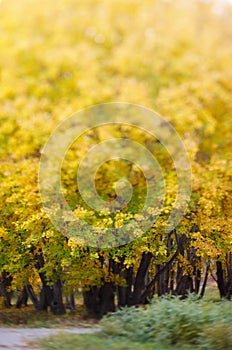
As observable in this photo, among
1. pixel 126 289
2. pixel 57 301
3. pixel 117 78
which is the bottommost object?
pixel 57 301

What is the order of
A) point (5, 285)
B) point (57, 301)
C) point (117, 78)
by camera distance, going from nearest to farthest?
point (117, 78)
point (57, 301)
point (5, 285)

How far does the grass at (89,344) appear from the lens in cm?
1031

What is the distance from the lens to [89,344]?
10781 mm

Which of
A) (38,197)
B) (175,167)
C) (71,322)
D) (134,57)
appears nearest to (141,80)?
(134,57)

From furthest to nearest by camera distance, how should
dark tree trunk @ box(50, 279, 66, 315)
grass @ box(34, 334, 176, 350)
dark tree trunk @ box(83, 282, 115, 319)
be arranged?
dark tree trunk @ box(50, 279, 66, 315) → dark tree trunk @ box(83, 282, 115, 319) → grass @ box(34, 334, 176, 350)

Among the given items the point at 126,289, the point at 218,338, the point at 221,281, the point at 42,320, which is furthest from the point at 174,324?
the point at 221,281

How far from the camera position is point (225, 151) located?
13.2 metres

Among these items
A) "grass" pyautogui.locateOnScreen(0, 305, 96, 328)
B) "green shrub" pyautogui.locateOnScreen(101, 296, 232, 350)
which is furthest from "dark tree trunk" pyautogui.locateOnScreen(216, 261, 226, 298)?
"green shrub" pyautogui.locateOnScreen(101, 296, 232, 350)

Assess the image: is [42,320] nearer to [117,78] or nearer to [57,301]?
[57,301]

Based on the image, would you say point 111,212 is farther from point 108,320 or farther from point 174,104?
point 174,104

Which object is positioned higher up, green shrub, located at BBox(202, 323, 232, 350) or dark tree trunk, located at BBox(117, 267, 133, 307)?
dark tree trunk, located at BBox(117, 267, 133, 307)

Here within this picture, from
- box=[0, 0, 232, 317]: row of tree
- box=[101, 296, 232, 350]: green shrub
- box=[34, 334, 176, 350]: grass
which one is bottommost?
box=[34, 334, 176, 350]: grass

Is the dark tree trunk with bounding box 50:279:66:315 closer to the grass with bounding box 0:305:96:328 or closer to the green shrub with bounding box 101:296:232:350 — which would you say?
the grass with bounding box 0:305:96:328

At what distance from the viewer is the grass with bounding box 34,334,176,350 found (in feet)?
33.8
